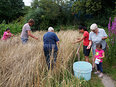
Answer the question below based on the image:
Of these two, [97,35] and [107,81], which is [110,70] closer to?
[107,81]

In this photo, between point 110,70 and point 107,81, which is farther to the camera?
point 110,70

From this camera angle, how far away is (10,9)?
19.2 metres

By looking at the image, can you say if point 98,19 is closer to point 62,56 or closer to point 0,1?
point 62,56

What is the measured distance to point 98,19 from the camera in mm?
11469

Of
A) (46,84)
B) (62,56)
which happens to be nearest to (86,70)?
(62,56)

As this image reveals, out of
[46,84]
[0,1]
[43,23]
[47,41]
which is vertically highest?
[0,1]

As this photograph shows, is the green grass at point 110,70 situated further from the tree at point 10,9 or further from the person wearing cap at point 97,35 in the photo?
the tree at point 10,9

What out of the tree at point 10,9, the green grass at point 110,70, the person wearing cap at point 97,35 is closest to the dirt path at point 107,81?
the green grass at point 110,70

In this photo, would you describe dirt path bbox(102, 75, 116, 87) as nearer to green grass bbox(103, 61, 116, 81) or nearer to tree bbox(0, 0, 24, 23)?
green grass bbox(103, 61, 116, 81)

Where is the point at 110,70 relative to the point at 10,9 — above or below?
below

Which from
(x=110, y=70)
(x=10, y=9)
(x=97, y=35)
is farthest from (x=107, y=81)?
(x=10, y=9)

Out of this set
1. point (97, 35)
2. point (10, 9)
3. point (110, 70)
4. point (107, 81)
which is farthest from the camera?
point (10, 9)

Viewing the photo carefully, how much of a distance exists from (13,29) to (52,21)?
533cm

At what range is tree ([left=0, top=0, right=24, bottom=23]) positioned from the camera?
703 inches
